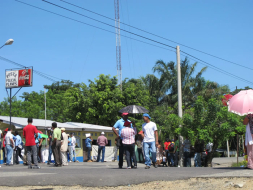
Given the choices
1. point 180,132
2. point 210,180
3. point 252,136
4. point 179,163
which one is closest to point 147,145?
point 252,136

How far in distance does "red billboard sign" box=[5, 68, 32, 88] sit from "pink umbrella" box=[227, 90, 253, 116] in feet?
71.1

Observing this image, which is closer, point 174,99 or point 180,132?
point 180,132

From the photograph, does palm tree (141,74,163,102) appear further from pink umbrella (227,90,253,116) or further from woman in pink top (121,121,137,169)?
pink umbrella (227,90,253,116)

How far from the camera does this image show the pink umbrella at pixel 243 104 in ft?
A: 30.5

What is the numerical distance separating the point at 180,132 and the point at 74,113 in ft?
75.6

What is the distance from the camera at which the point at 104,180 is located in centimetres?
766

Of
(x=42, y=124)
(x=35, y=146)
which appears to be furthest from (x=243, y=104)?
(x=42, y=124)

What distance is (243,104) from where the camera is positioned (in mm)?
9359

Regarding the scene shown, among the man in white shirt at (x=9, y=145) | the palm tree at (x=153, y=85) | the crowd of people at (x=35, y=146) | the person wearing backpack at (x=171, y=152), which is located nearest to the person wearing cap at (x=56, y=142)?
the crowd of people at (x=35, y=146)

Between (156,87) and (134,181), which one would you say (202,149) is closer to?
(134,181)

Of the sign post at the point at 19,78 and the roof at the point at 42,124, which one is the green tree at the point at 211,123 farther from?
the sign post at the point at 19,78

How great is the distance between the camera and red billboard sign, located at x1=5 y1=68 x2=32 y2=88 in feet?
93.7

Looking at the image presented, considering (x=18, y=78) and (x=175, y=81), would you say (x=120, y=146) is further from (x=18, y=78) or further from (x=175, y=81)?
(x=175, y=81)

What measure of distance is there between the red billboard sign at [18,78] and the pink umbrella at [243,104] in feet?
71.1
